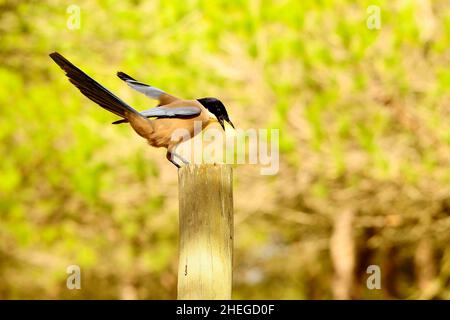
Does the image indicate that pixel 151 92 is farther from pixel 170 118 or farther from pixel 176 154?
pixel 176 154

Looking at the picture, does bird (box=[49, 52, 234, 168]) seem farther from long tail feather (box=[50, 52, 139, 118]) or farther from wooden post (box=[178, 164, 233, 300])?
wooden post (box=[178, 164, 233, 300])

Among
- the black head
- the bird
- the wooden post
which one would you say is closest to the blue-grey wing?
the bird

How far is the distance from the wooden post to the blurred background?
611 centimetres

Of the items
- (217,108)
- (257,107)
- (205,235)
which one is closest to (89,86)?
(217,108)

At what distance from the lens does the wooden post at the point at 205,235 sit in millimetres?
4793

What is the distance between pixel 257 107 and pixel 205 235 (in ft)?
26.3

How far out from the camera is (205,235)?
4801mm

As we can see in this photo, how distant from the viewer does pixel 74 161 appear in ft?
42.7

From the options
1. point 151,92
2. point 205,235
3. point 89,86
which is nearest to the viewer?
point 205,235

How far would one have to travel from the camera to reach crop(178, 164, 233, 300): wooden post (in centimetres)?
479

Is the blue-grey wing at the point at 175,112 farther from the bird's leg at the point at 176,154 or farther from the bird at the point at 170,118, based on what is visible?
the bird's leg at the point at 176,154

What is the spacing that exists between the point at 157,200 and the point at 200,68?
289cm

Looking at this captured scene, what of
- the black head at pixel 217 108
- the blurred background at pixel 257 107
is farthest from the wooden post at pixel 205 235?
the blurred background at pixel 257 107
